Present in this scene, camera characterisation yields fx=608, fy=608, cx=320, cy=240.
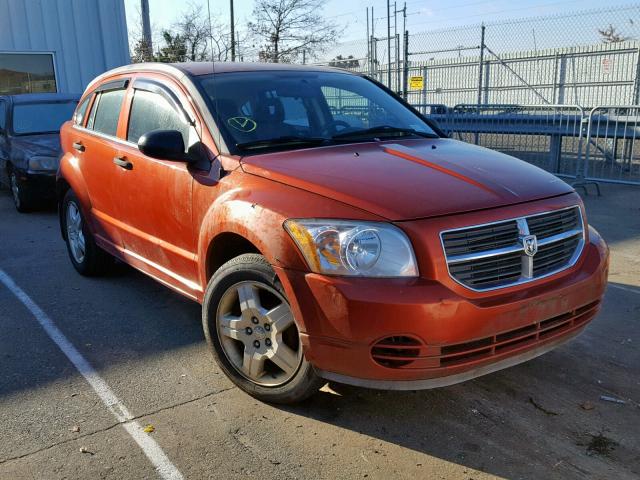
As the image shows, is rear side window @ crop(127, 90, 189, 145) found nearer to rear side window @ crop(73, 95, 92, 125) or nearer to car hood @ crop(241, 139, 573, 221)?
car hood @ crop(241, 139, 573, 221)

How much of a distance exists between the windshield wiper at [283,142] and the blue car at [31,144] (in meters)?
5.81

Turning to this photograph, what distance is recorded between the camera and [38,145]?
862 centimetres

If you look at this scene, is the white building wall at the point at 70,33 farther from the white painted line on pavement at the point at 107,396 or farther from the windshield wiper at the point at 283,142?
the windshield wiper at the point at 283,142

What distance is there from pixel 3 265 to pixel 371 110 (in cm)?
416

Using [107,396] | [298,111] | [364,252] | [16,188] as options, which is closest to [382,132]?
[298,111]

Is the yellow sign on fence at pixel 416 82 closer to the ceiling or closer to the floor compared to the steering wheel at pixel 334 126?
closer to the ceiling

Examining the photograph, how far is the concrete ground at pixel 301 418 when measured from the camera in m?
2.77

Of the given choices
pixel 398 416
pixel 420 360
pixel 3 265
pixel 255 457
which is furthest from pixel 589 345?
pixel 3 265

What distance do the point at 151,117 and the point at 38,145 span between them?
5.26 m

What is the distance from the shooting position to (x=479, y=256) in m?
2.76

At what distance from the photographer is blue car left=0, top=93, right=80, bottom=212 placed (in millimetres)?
8375

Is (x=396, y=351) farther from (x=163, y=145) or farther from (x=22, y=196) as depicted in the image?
(x=22, y=196)

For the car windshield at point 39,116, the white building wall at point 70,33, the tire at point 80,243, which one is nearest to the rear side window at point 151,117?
the tire at point 80,243

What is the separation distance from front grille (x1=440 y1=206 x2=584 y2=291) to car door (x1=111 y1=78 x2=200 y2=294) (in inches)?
66.9
